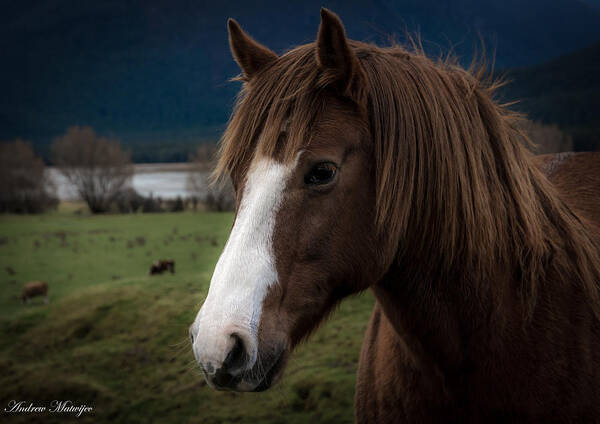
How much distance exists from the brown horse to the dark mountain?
0.63 m

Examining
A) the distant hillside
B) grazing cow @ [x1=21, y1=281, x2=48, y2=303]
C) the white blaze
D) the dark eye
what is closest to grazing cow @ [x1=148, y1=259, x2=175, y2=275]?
grazing cow @ [x1=21, y1=281, x2=48, y2=303]

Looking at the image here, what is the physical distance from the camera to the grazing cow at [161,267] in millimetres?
9788

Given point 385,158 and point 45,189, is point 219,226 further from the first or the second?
point 385,158

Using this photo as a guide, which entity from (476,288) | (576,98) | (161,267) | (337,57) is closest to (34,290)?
(161,267)

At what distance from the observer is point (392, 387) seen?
1.94 meters

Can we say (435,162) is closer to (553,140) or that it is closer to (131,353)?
(131,353)

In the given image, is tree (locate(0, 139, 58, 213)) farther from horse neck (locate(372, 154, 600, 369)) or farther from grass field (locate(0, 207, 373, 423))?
horse neck (locate(372, 154, 600, 369))

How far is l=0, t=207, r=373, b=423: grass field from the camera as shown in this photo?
427 cm

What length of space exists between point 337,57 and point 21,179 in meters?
21.0

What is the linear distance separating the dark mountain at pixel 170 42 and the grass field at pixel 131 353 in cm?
309

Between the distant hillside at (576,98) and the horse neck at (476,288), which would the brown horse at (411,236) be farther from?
the distant hillside at (576,98)

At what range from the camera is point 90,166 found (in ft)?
72.0

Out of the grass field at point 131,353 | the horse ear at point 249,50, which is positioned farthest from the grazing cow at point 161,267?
the horse ear at point 249,50

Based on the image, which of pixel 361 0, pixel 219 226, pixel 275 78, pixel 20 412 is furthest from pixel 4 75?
pixel 275 78
